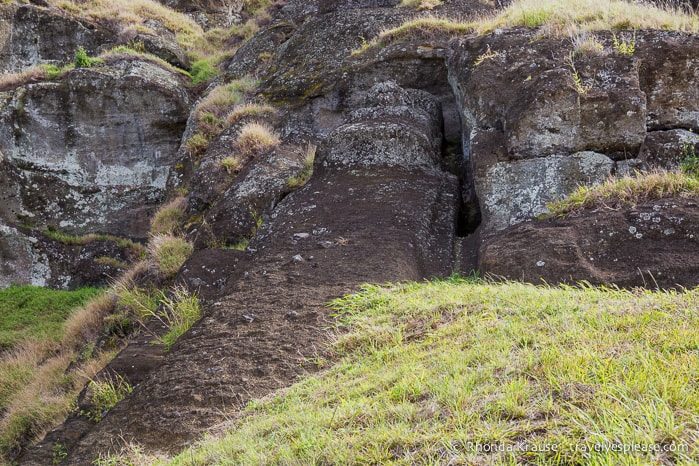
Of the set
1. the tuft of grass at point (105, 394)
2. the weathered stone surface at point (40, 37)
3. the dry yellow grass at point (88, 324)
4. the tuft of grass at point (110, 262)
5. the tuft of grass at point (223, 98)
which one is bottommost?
the tuft of grass at point (110, 262)

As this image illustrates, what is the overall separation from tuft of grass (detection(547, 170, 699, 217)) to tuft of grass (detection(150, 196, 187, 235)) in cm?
757

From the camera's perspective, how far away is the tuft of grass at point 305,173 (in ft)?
35.5

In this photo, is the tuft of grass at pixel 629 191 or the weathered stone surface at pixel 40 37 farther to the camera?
the weathered stone surface at pixel 40 37

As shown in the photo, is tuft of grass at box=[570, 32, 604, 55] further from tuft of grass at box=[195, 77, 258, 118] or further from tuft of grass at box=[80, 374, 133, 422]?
tuft of grass at box=[195, 77, 258, 118]

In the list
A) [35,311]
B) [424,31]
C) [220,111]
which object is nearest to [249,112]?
[220,111]

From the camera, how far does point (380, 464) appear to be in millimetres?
3297

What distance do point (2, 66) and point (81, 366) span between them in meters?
15.4

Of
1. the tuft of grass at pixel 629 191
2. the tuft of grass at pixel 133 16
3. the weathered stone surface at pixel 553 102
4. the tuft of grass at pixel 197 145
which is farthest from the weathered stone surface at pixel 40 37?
the tuft of grass at pixel 629 191

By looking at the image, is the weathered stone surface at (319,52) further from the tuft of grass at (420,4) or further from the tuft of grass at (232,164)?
the tuft of grass at (232,164)

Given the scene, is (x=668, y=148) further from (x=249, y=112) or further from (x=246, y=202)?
(x=249, y=112)

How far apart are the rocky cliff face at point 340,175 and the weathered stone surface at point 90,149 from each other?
48 millimetres

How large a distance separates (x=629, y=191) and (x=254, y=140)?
26.1 ft

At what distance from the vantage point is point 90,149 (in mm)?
16594

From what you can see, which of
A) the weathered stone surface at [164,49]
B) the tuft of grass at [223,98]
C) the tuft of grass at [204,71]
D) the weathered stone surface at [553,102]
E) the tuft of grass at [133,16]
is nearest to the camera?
the weathered stone surface at [553,102]
